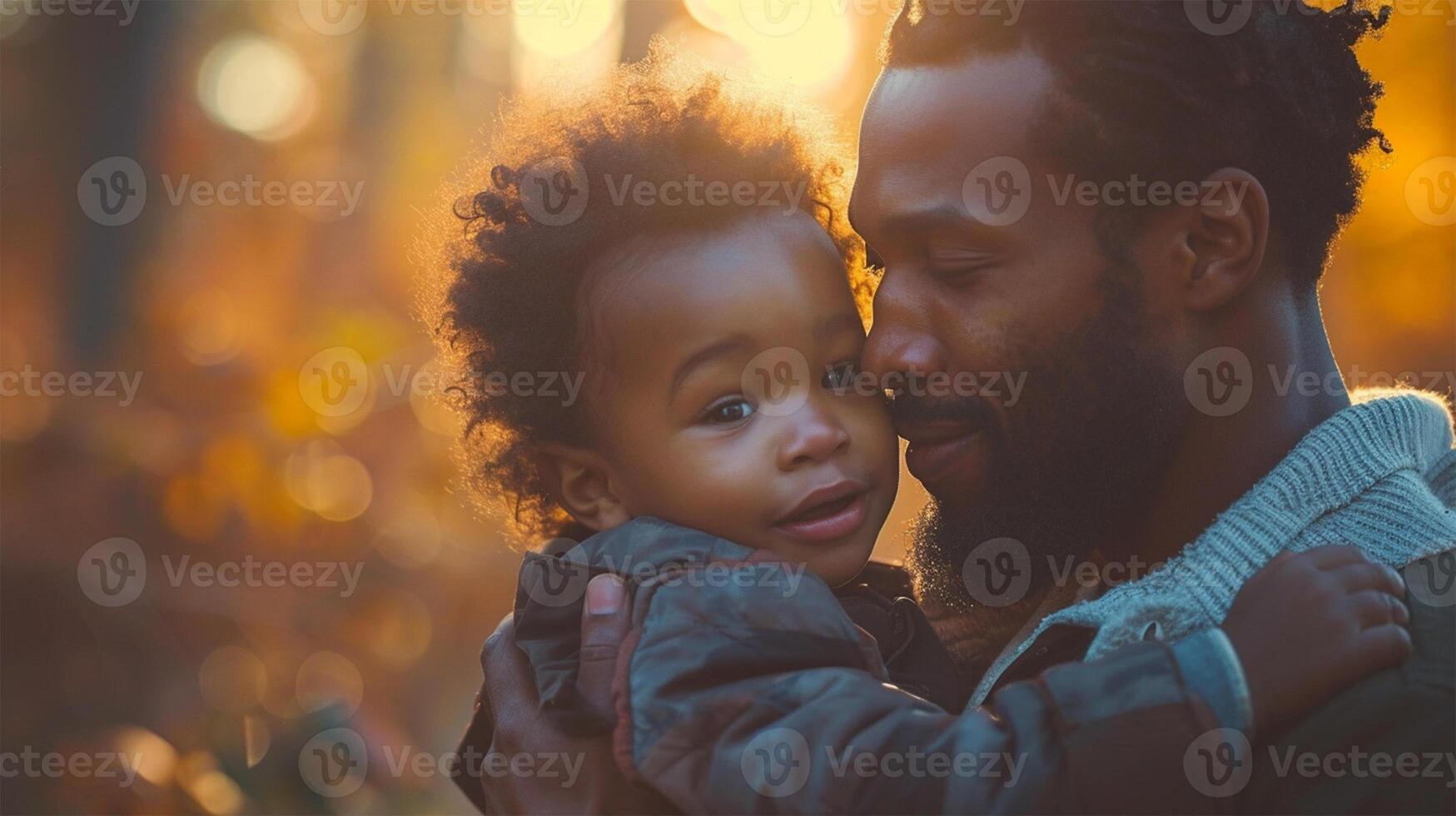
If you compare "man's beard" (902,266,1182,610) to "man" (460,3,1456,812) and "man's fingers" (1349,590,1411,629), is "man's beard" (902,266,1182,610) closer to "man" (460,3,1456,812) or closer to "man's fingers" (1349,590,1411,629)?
"man" (460,3,1456,812)

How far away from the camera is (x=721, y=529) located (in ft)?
8.27

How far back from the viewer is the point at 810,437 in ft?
8.08

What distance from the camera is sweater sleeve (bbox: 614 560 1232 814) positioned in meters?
1.75

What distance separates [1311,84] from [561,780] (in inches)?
77.4

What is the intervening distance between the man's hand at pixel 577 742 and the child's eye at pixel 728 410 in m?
0.43

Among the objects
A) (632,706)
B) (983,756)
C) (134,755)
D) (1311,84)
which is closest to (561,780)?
(632,706)

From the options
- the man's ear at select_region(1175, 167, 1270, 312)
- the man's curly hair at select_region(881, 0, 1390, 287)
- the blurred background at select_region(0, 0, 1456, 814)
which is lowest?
the blurred background at select_region(0, 0, 1456, 814)

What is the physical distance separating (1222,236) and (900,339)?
2.03ft

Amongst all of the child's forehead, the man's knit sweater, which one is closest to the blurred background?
the child's forehead

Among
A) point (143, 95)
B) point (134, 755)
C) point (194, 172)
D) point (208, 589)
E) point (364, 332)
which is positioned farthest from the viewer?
point (364, 332)

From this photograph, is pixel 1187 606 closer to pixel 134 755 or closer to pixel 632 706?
pixel 632 706

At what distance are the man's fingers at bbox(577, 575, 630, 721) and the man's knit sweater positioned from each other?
2.57 feet

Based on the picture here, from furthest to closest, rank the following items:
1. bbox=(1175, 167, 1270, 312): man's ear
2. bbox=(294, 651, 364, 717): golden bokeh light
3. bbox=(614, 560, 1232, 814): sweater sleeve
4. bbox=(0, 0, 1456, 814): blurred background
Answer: bbox=(294, 651, 364, 717): golden bokeh light
bbox=(0, 0, 1456, 814): blurred background
bbox=(1175, 167, 1270, 312): man's ear
bbox=(614, 560, 1232, 814): sweater sleeve

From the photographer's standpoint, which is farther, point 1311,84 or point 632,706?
point 1311,84
